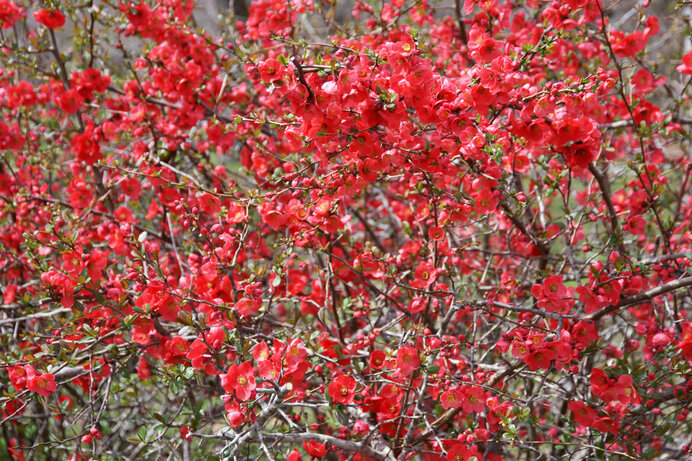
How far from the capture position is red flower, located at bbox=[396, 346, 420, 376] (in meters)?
1.67

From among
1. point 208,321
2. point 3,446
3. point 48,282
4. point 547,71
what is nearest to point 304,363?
point 208,321

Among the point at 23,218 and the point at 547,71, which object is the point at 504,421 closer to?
the point at 547,71

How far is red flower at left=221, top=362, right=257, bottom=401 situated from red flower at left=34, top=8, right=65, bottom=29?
5.79 ft

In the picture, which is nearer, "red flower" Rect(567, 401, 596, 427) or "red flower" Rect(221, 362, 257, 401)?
"red flower" Rect(221, 362, 257, 401)

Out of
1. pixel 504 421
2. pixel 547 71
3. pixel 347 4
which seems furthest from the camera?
pixel 347 4

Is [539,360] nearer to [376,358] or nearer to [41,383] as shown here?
[376,358]

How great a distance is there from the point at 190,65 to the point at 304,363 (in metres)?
1.48

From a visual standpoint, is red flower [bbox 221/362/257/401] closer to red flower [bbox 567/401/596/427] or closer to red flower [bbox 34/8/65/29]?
red flower [bbox 567/401/596/427]

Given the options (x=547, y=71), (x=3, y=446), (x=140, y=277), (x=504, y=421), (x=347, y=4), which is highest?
(x=347, y=4)

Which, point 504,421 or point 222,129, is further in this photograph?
point 222,129

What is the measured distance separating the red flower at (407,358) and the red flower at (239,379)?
16.2 inches

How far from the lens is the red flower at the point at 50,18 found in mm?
2416

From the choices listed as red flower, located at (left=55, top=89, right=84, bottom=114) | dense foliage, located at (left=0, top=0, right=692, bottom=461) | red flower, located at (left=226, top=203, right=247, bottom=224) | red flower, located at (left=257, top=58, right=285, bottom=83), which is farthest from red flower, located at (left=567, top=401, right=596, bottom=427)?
red flower, located at (left=55, top=89, right=84, bottom=114)

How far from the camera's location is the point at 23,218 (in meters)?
2.58
